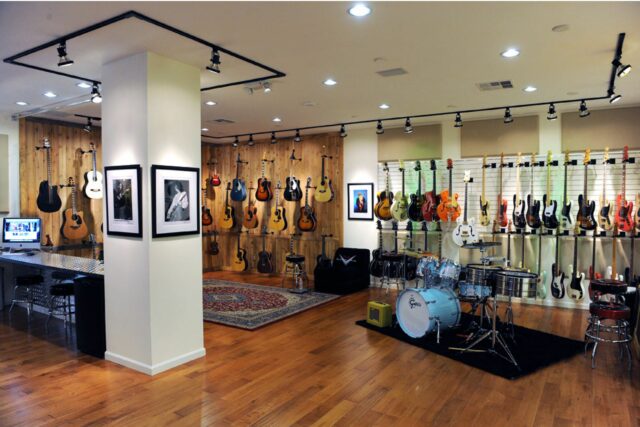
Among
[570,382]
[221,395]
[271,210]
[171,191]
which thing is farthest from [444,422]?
[271,210]

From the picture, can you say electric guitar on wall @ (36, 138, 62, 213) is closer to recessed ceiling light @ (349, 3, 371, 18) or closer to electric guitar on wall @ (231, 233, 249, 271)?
electric guitar on wall @ (231, 233, 249, 271)

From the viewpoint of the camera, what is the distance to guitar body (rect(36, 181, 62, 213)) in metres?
6.87

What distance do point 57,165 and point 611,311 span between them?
25.4 ft

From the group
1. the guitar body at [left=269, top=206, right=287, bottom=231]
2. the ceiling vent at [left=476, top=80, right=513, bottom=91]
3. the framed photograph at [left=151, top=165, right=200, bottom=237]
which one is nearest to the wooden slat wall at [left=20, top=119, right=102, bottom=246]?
the guitar body at [left=269, top=206, right=287, bottom=231]

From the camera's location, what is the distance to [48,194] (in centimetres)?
694

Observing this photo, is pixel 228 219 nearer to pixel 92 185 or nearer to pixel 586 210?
pixel 92 185

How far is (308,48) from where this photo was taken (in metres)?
3.93

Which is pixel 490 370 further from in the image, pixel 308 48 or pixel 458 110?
pixel 458 110

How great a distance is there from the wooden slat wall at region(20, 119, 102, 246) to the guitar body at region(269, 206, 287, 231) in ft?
10.4

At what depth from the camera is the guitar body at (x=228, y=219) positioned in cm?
968

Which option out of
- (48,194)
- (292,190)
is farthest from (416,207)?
(48,194)

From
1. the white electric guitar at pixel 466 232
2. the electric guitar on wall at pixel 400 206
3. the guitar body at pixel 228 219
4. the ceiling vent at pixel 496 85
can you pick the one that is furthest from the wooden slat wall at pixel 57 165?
the ceiling vent at pixel 496 85

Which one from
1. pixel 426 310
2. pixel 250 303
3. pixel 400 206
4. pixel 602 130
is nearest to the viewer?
pixel 426 310

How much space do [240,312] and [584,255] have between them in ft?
16.5
